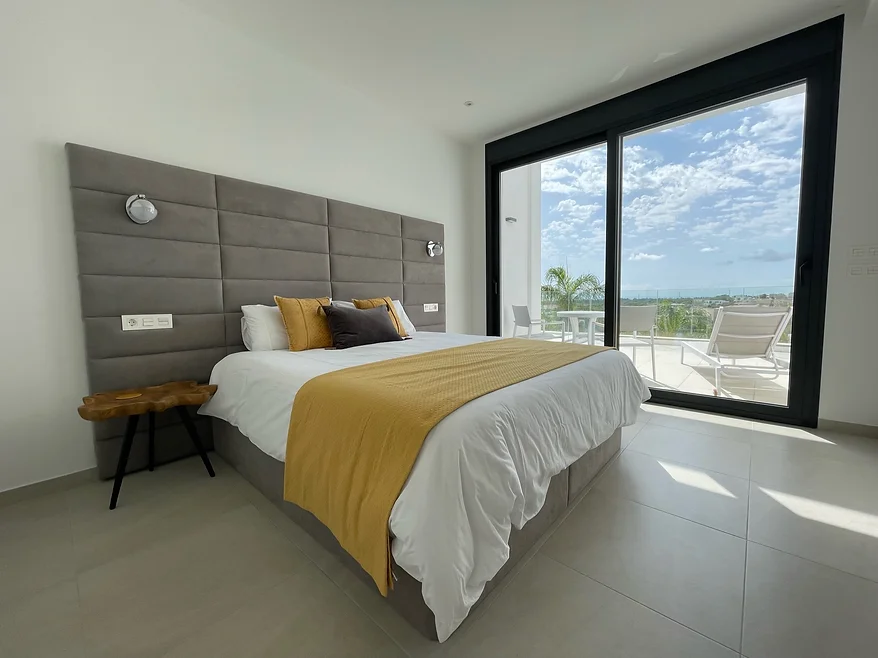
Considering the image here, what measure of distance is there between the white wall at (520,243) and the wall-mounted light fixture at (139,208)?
3.44m

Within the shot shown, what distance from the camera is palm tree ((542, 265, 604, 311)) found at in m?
3.80

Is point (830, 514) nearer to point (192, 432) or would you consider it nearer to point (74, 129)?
point (192, 432)

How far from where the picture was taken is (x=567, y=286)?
4098 mm

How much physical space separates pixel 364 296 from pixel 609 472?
7.66 ft

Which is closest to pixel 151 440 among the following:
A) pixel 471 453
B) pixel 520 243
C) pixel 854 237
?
pixel 471 453

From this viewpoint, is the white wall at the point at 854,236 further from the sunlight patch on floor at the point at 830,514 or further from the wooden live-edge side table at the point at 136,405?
the wooden live-edge side table at the point at 136,405

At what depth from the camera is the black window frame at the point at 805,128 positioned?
2502 mm

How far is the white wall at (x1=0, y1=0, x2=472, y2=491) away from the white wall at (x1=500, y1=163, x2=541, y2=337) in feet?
8.94

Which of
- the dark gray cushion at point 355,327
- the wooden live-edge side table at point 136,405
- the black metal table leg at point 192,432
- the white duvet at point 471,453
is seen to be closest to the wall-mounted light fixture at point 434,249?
the dark gray cushion at point 355,327

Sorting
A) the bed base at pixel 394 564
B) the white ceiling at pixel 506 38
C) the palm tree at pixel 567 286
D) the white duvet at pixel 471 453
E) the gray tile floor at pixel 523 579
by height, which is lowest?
the gray tile floor at pixel 523 579

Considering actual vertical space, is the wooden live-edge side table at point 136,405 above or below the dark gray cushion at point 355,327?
below

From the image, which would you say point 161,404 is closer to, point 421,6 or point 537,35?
point 421,6

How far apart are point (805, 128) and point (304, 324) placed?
377cm

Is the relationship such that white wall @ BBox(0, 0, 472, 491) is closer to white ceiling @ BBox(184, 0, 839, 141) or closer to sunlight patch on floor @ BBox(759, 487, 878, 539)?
white ceiling @ BBox(184, 0, 839, 141)
